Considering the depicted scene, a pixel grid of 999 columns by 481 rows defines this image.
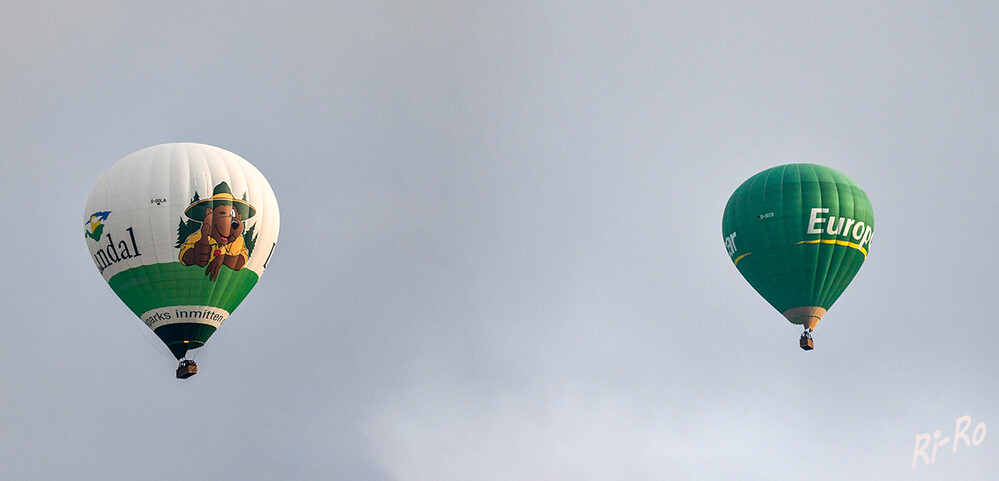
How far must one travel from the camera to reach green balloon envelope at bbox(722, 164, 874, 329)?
60562 millimetres

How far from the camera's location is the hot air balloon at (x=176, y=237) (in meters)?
53.8

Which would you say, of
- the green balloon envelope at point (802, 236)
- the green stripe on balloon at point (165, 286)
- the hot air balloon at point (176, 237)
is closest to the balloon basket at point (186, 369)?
the hot air balloon at point (176, 237)

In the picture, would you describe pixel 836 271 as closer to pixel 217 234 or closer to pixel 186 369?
pixel 217 234

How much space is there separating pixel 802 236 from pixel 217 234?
2413 cm

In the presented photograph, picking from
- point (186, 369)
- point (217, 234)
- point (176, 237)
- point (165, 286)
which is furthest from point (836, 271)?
point (165, 286)

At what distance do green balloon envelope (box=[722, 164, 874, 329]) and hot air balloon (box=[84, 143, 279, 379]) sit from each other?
70.1 feet

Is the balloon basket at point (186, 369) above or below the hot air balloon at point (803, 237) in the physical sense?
below

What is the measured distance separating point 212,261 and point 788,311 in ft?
79.5

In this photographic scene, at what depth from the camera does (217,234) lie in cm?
5419

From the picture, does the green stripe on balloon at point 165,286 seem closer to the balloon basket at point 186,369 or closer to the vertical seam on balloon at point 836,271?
the balloon basket at point 186,369

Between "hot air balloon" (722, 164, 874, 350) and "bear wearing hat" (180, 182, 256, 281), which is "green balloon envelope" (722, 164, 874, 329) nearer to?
"hot air balloon" (722, 164, 874, 350)

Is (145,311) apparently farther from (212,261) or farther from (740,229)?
(740,229)

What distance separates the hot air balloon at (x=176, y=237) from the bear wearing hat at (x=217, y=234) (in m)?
0.04

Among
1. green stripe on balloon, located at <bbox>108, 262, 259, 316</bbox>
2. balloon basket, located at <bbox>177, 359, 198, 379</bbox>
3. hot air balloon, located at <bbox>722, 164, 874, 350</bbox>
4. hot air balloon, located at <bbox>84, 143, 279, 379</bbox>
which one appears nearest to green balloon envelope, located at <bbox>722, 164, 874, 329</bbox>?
hot air balloon, located at <bbox>722, 164, 874, 350</bbox>
